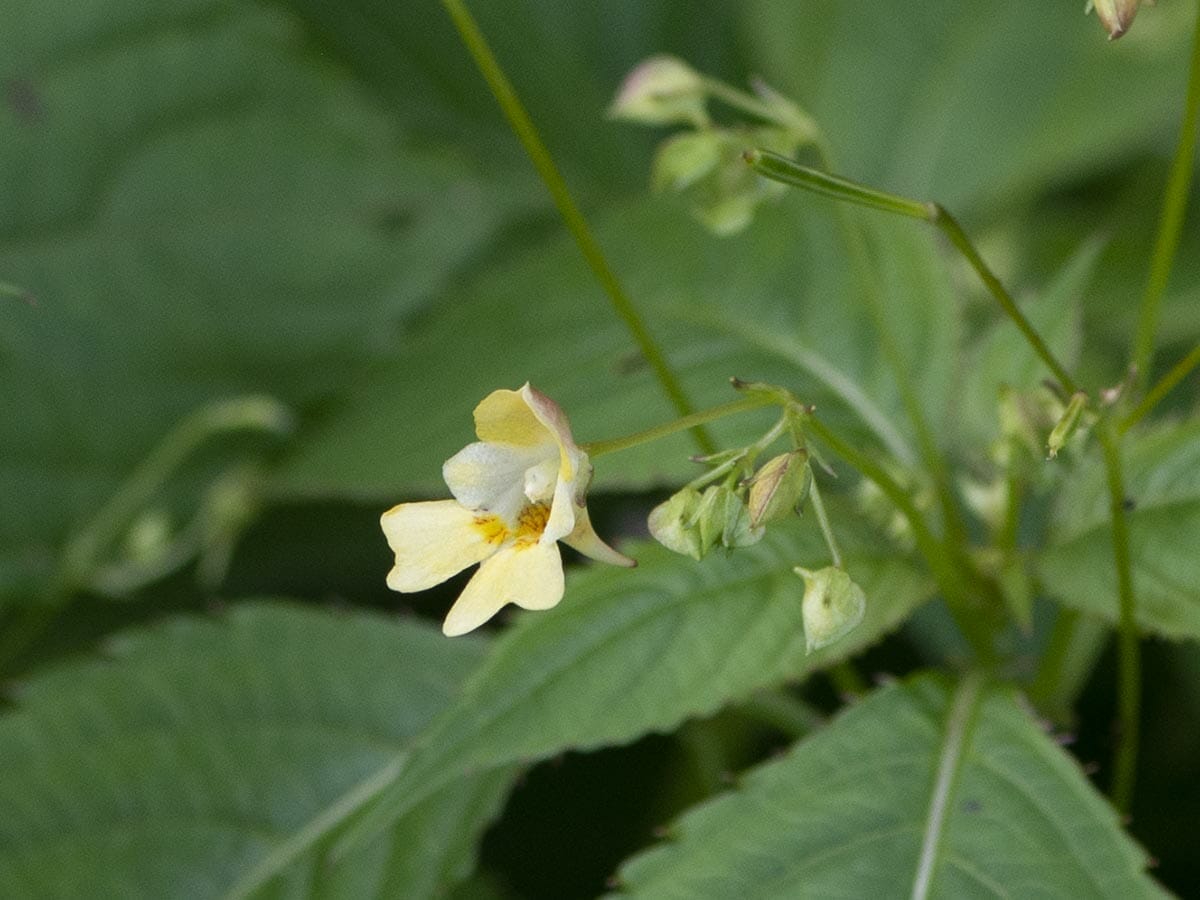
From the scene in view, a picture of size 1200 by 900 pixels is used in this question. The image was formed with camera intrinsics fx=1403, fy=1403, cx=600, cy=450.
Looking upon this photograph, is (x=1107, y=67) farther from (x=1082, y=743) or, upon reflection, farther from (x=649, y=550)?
(x=649, y=550)

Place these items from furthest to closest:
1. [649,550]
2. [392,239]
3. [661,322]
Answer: [392,239] < [661,322] < [649,550]

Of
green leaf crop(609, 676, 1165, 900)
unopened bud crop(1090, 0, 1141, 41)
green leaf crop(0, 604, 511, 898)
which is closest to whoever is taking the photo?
unopened bud crop(1090, 0, 1141, 41)

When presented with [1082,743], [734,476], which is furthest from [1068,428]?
[1082,743]

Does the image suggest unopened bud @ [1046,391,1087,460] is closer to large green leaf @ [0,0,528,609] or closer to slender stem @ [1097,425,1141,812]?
slender stem @ [1097,425,1141,812]

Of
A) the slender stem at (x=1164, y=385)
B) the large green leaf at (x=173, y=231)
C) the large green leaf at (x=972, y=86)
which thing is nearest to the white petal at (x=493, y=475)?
the slender stem at (x=1164, y=385)

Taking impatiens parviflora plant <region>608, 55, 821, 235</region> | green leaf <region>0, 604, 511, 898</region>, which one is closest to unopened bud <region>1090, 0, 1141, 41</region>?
impatiens parviflora plant <region>608, 55, 821, 235</region>

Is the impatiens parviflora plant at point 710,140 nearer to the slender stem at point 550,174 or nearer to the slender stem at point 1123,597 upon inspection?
the slender stem at point 550,174

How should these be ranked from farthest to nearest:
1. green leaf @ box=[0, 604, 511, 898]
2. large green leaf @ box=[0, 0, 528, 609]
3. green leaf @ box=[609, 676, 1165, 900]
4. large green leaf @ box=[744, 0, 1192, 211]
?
1. large green leaf @ box=[744, 0, 1192, 211]
2. large green leaf @ box=[0, 0, 528, 609]
3. green leaf @ box=[0, 604, 511, 898]
4. green leaf @ box=[609, 676, 1165, 900]
